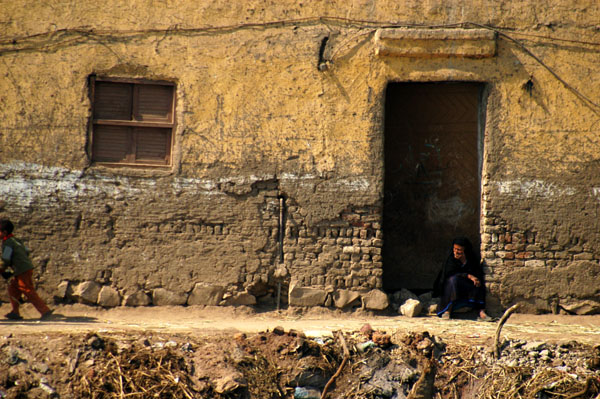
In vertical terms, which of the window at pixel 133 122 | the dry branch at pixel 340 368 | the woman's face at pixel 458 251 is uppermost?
the window at pixel 133 122

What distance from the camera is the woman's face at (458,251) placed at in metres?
7.24

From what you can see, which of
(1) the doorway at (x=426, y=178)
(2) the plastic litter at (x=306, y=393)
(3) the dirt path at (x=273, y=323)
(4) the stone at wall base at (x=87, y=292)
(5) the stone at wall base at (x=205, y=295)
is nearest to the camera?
(2) the plastic litter at (x=306, y=393)

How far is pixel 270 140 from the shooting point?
23.7ft

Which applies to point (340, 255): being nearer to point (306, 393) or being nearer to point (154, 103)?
point (306, 393)

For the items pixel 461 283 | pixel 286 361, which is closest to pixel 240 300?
pixel 286 361

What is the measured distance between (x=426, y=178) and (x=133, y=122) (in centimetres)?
338

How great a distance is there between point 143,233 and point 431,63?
141 inches

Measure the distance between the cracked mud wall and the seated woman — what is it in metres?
0.17

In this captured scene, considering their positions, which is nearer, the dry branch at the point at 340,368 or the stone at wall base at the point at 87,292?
the dry branch at the point at 340,368

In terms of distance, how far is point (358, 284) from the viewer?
7238mm

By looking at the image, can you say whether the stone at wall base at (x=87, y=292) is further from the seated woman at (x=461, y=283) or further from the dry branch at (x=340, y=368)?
the seated woman at (x=461, y=283)

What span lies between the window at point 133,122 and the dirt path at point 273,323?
64.3 inches

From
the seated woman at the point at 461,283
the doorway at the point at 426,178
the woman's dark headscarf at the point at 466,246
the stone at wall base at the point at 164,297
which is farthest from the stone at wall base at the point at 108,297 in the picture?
the woman's dark headscarf at the point at 466,246

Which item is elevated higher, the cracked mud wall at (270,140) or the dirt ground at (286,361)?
the cracked mud wall at (270,140)
